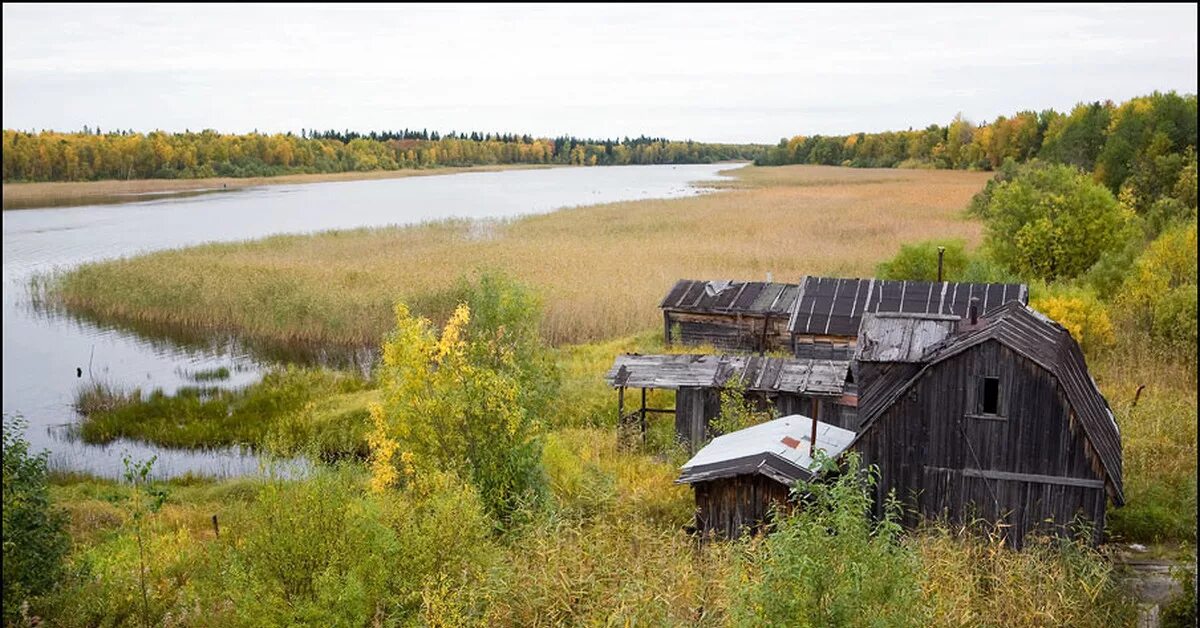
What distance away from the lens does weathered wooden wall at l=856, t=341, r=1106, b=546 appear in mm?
13391

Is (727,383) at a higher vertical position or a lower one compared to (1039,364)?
lower

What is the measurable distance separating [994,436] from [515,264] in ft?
102

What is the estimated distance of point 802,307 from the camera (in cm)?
2484

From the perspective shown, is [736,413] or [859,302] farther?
[859,302]

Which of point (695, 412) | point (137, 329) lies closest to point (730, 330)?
point (695, 412)

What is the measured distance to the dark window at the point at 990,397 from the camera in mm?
13531

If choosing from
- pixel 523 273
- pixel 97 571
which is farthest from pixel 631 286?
pixel 97 571

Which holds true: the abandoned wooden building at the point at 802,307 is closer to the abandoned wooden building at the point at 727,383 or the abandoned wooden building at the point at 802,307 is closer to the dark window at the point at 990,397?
the abandoned wooden building at the point at 727,383

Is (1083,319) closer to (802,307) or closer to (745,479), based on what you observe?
(802,307)

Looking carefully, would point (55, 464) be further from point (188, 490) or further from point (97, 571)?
point (97, 571)

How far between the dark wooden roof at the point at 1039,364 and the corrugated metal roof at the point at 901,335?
0.28 meters

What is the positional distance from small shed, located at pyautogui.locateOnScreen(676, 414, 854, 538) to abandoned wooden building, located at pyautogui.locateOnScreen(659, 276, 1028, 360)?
6748 millimetres

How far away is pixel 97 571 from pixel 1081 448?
14.2 metres

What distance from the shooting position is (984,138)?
101938mm
